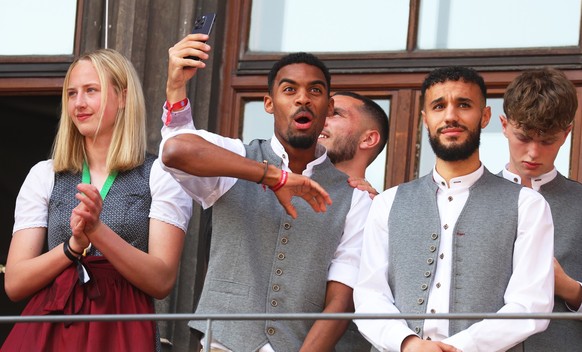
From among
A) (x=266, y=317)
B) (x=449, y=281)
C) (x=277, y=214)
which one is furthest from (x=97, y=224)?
(x=449, y=281)

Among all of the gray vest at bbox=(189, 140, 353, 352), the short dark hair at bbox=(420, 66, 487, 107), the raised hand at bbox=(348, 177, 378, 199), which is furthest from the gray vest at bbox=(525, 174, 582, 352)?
the gray vest at bbox=(189, 140, 353, 352)

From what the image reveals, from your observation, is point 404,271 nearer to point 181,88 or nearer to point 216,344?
point 216,344

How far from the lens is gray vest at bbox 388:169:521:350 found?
15.7 ft

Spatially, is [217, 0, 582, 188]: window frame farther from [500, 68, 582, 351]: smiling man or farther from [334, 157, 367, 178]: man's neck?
[500, 68, 582, 351]: smiling man

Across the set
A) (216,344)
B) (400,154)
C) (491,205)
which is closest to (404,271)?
(491,205)

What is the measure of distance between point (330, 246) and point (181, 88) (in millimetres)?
724

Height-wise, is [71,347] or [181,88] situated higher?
[181,88]

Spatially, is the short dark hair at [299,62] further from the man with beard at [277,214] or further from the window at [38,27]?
the window at [38,27]

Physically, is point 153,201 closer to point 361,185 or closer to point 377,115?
point 361,185

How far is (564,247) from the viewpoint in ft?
16.8

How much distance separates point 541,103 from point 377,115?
1.04 m

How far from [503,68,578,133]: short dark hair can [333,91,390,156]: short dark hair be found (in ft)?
2.87

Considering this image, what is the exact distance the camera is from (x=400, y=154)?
247 inches

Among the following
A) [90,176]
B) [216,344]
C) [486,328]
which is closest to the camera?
[486,328]
